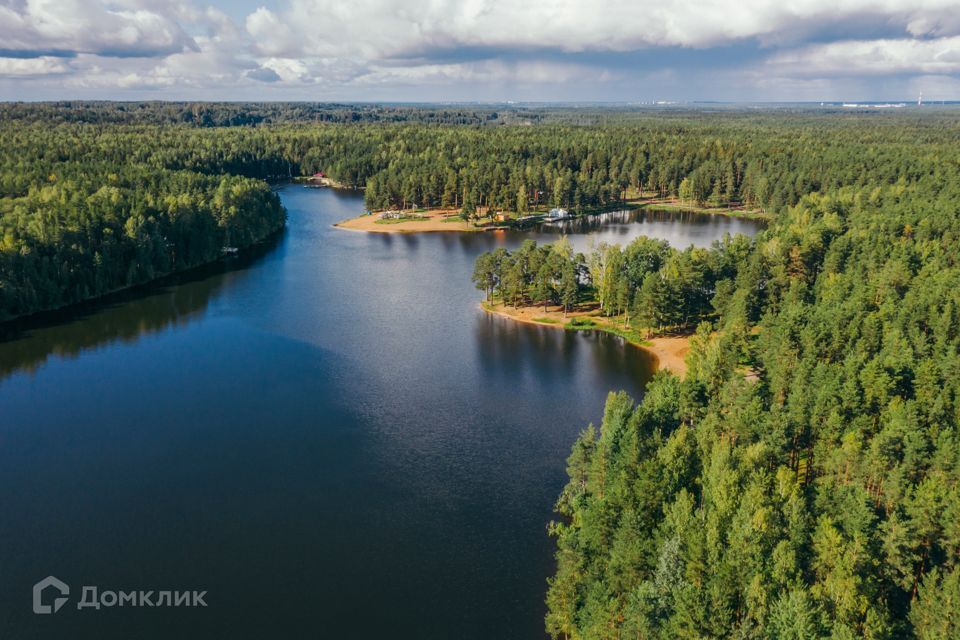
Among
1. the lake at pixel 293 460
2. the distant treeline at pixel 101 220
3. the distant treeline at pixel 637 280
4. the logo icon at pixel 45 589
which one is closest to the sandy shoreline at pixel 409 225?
the distant treeline at pixel 101 220

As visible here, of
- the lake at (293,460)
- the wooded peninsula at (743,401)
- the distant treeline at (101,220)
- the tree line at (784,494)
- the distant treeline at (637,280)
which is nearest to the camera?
the tree line at (784,494)

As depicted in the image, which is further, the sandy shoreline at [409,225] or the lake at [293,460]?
the sandy shoreline at [409,225]

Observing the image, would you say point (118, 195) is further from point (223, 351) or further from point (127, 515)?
point (127, 515)

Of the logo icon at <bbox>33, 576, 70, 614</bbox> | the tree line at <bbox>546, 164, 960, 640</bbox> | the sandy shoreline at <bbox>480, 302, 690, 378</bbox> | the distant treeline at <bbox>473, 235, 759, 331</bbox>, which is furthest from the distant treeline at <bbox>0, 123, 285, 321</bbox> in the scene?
the tree line at <bbox>546, 164, 960, 640</bbox>

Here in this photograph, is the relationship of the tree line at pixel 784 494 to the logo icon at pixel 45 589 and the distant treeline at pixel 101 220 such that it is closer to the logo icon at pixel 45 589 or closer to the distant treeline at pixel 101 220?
the logo icon at pixel 45 589

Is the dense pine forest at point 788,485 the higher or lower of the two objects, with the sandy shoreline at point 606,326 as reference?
higher

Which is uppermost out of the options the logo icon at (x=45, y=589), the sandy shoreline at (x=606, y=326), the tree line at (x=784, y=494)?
the tree line at (x=784, y=494)

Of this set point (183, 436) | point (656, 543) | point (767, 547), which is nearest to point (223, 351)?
point (183, 436)
